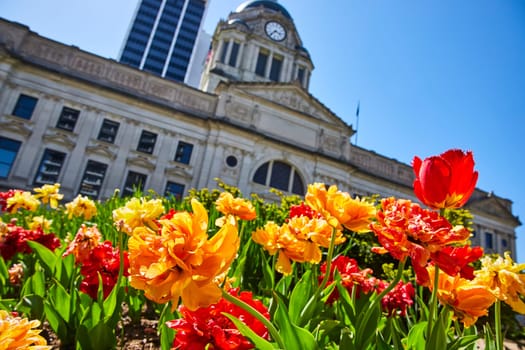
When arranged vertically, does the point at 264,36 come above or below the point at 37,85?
above

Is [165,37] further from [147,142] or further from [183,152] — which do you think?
[183,152]

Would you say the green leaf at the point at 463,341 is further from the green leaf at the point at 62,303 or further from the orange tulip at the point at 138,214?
the green leaf at the point at 62,303

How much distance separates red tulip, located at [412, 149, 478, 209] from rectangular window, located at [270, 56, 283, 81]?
27720mm

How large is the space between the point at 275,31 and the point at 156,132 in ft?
62.8

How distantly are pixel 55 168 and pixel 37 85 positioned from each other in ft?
15.6

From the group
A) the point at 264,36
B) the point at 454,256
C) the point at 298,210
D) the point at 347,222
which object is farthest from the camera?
the point at 264,36

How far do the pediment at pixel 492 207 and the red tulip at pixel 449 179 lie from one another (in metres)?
31.7

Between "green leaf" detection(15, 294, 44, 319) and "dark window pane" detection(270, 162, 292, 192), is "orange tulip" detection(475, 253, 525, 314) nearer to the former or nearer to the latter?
"green leaf" detection(15, 294, 44, 319)

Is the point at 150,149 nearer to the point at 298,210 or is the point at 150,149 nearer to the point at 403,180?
the point at 298,210

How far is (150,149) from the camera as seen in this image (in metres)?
16.8

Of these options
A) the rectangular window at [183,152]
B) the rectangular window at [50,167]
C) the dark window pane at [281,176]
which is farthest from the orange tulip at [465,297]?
the dark window pane at [281,176]

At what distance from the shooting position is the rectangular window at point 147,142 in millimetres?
16700

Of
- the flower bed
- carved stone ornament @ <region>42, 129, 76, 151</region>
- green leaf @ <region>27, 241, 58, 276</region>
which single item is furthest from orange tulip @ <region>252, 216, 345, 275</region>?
carved stone ornament @ <region>42, 129, 76, 151</region>

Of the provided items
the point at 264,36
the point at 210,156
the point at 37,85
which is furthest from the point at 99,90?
the point at 264,36
